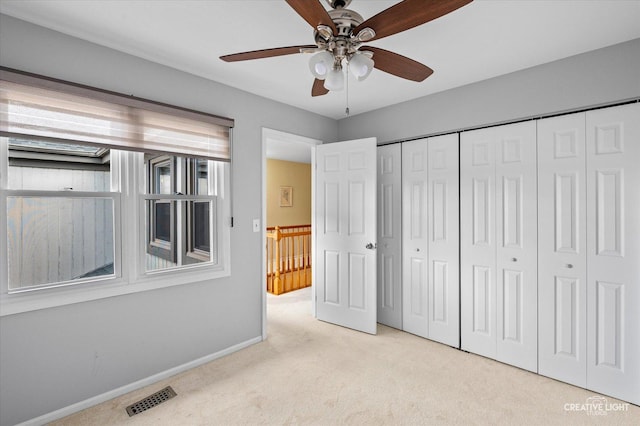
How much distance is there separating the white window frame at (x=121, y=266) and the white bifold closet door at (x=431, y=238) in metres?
1.98

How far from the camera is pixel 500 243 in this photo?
2682 mm

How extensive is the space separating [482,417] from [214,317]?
7.12 ft

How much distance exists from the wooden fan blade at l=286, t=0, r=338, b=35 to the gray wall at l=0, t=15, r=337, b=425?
1653mm

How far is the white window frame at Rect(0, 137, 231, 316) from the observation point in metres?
1.83

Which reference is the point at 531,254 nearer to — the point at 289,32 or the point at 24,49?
the point at 289,32

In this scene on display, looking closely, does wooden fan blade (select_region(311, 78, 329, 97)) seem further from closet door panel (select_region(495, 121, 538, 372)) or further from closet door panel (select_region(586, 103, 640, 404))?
closet door panel (select_region(586, 103, 640, 404))

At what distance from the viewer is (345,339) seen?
10.3 feet

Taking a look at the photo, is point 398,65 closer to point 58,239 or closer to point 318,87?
point 318,87

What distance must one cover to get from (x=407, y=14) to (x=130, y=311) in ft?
8.35

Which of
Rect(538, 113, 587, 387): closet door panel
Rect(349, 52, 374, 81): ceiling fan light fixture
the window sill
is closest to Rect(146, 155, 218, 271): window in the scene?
the window sill

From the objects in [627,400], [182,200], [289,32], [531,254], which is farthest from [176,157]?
[627,400]

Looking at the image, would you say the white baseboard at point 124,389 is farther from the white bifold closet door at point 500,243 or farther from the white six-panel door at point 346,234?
the white bifold closet door at point 500,243

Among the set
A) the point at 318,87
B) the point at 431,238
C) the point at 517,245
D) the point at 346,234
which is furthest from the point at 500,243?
the point at 318,87

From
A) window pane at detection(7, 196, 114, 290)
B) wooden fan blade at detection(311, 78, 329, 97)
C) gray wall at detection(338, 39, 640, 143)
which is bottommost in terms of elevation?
window pane at detection(7, 196, 114, 290)
